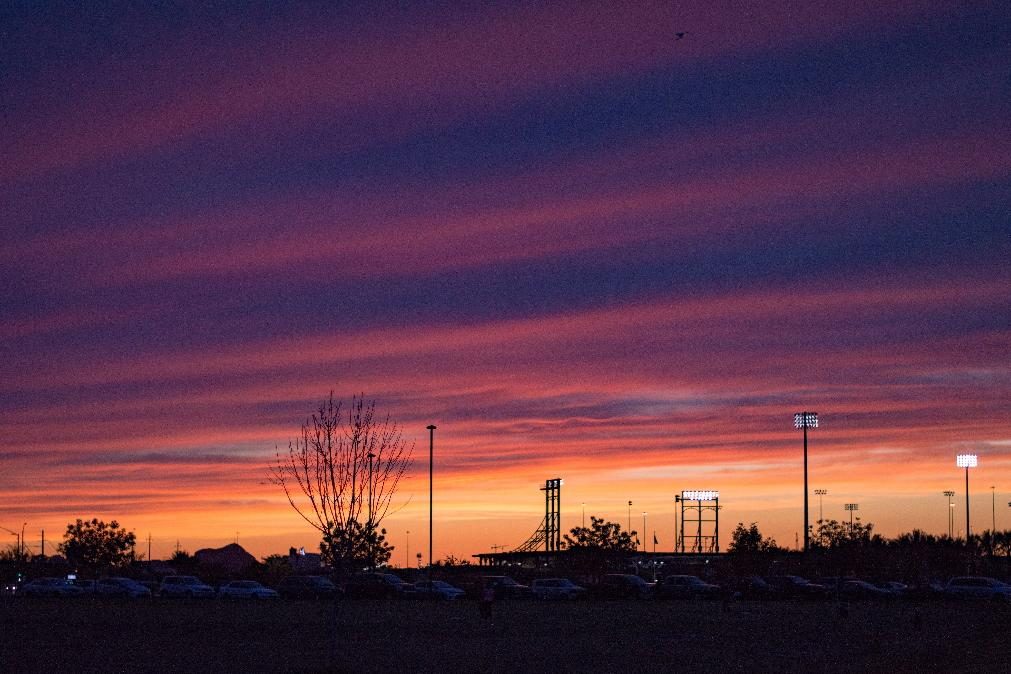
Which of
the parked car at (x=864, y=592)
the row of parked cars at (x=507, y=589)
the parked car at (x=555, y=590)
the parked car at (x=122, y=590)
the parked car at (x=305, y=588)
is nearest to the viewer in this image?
the parked car at (x=555, y=590)

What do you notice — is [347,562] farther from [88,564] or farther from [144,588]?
[88,564]

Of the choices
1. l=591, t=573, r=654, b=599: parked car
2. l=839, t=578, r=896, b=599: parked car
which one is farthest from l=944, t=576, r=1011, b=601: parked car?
l=591, t=573, r=654, b=599: parked car

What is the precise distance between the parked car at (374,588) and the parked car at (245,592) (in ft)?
16.6

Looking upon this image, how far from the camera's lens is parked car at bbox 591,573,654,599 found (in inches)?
3219

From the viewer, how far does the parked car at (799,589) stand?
8150cm

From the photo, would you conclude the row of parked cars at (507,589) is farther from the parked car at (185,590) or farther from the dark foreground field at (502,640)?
the dark foreground field at (502,640)

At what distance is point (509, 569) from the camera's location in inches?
5054

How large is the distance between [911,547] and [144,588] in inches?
3084

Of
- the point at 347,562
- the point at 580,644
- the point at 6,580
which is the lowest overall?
the point at 6,580

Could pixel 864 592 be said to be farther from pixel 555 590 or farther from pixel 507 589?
pixel 507 589

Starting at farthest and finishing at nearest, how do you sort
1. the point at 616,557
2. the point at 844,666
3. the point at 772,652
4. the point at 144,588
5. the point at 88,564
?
the point at 88,564 → the point at 616,557 → the point at 144,588 → the point at 772,652 → the point at 844,666

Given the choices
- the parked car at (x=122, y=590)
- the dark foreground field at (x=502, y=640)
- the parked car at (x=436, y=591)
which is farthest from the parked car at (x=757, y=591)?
the parked car at (x=122, y=590)

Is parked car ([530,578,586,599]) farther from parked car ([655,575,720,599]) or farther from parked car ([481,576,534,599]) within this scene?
parked car ([655,575,720,599])

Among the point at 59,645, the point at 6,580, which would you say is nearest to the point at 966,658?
the point at 59,645
